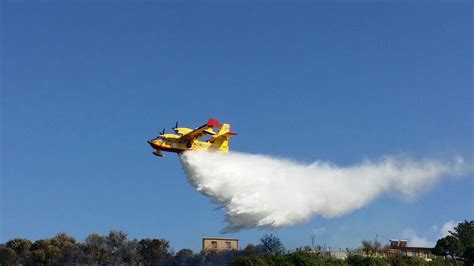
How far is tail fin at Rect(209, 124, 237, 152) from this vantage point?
82.2 meters

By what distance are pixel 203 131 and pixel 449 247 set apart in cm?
5989

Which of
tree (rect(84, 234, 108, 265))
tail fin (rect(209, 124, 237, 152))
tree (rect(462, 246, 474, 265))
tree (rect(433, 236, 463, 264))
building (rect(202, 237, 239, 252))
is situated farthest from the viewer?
building (rect(202, 237, 239, 252))

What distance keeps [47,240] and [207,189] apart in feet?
269

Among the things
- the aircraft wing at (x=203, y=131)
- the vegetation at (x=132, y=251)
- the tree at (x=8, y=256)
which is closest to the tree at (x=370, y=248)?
the vegetation at (x=132, y=251)

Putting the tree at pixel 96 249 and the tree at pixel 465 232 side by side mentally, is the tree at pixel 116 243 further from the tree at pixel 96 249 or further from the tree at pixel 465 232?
the tree at pixel 465 232

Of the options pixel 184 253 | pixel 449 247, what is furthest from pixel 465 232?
pixel 184 253

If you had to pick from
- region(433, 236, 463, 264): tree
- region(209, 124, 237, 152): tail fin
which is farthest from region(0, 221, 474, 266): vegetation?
region(209, 124, 237, 152): tail fin

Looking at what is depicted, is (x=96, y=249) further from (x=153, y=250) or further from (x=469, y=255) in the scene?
(x=469, y=255)

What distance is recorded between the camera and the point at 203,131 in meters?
77.8

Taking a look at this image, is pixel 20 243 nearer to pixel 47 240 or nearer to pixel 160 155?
pixel 47 240

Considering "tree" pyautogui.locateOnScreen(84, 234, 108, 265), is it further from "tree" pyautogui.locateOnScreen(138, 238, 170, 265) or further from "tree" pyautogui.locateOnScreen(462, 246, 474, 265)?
"tree" pyautogui.locateOnScreen(462, 246, 474, 265)

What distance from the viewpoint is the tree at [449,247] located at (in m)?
113

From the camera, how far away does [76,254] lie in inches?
5876

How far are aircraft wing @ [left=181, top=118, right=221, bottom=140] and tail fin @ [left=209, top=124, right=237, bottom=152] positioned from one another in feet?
11.5
